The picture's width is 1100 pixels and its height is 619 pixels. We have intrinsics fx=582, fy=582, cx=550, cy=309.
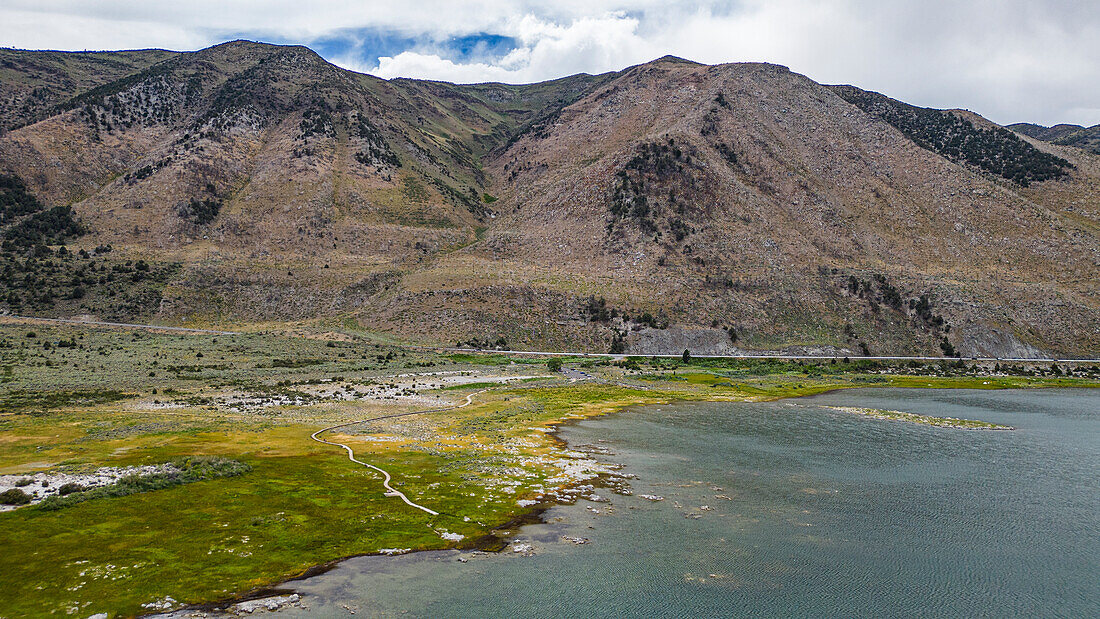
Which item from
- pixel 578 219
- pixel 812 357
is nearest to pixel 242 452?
pixel 812 357

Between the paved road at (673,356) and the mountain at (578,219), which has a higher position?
the mountain at (578,219)

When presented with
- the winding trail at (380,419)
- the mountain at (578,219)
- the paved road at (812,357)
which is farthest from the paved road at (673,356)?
the winding trail at (380,419)

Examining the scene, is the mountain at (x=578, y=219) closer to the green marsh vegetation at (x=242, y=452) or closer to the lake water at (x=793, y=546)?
the green marsh vegetation at (x=242, y=452)

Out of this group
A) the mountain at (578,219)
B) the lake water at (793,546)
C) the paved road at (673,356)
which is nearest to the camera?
the lake water at (793,546)

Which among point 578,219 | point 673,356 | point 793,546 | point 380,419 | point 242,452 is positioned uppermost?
point 578,219

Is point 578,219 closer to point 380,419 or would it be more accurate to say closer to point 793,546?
point 380,419

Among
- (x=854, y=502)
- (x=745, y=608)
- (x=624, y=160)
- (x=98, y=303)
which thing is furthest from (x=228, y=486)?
(x=624, y=160)

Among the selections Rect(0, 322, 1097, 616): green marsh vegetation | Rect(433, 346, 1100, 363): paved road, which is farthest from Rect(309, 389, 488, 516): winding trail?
Rect(433, 346, 1100, 363): paved road
